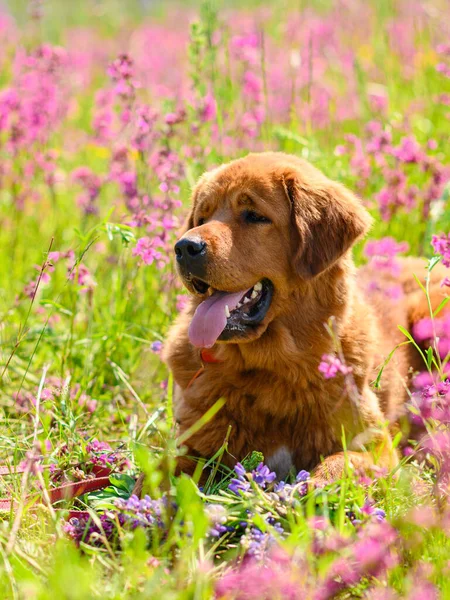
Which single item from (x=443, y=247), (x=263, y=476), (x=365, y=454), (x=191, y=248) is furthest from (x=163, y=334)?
(x=443, y=247)

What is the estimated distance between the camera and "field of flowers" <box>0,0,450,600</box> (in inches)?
86.9

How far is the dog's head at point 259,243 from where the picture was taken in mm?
3109

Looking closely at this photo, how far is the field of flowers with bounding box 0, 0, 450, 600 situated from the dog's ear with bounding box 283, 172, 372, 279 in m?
0.50

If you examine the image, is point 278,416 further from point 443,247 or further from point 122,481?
point 443,247

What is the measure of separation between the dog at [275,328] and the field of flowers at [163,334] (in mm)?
201

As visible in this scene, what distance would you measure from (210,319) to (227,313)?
0.26 feet

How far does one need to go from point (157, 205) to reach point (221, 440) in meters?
1.55

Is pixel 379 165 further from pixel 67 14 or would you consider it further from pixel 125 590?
pixel 67 14

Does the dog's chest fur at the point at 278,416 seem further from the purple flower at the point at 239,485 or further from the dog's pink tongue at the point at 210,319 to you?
the purple flower at the point at 239,485

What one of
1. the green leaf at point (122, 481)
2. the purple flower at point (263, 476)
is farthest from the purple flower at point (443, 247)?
the green leaf at point (122, 481)

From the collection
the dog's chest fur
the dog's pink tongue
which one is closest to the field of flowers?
the dog's chest fur

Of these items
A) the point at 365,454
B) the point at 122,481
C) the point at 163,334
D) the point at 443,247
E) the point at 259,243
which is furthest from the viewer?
the point at 163,334

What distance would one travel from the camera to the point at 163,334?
4258mm

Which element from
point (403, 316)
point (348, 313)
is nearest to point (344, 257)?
point (348, 313)
